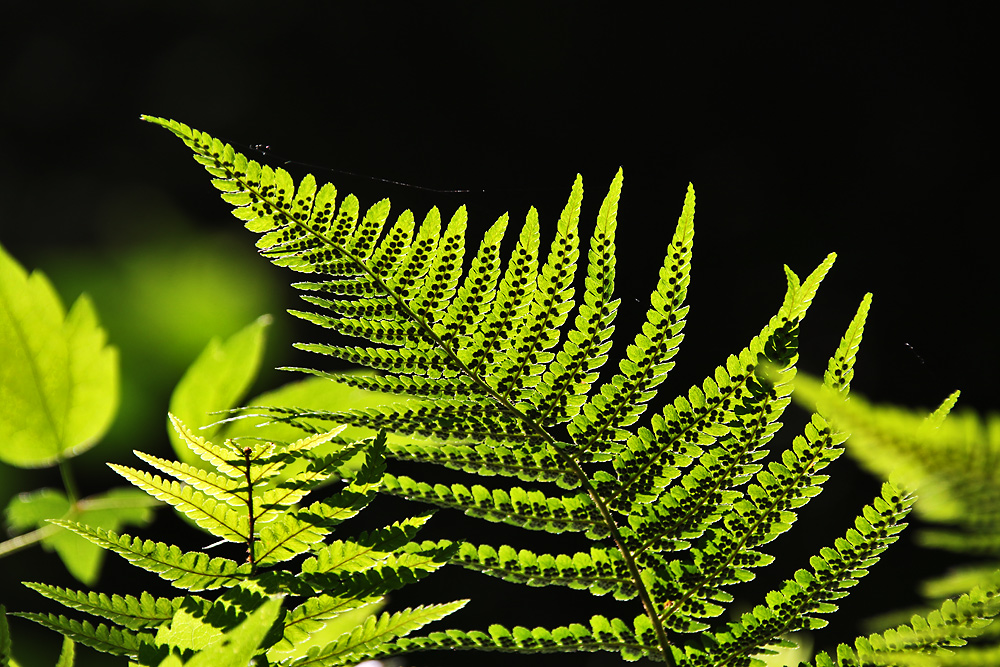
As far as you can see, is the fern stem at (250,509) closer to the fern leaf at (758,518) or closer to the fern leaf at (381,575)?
the fern leaf at (381,575)

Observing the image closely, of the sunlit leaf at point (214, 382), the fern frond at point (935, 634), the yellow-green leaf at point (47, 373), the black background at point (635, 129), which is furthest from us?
the black background at point (635, 129)

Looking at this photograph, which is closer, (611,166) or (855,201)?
(611,166)

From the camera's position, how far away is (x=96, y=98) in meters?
5.19

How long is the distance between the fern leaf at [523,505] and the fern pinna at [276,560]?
0.21 feet

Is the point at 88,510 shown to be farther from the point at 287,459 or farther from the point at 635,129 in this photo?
the point at 635,129

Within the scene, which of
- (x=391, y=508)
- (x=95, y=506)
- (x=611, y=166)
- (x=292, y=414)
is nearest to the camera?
(x=292, y=414)

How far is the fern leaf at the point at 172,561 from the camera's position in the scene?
0.65 metres

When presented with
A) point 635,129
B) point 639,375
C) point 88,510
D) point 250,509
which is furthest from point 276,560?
point 635,129

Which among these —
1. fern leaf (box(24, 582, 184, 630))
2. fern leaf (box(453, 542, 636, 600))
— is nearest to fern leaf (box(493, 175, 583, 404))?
fern leaf (box(453, 542, 636, 600))

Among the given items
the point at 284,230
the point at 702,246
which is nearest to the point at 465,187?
the point at 702,246

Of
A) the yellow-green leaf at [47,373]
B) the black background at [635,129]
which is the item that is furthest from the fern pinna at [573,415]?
the black background at [635,129]

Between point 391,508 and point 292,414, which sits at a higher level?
point 292,414

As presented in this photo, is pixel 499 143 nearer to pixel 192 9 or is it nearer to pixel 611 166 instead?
pixel 611 166

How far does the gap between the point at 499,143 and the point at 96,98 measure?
9.17 ft
